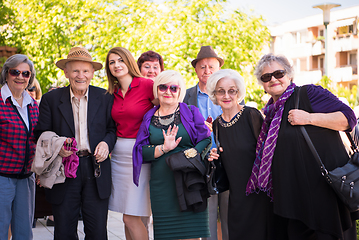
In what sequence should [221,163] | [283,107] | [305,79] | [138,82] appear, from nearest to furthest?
1. [283,107]
2. [221,163]
3. [138,82]
4. [305,79]

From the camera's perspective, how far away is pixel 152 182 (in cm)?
406

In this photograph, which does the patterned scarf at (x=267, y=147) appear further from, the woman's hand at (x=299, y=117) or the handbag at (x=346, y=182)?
the handbag at (x=346, y=182)

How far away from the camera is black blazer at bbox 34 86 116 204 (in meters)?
4.07

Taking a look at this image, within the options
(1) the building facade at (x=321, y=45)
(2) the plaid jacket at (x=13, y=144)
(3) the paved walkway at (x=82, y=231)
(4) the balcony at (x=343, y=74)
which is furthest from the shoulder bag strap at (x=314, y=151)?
(4) the balcony at (x=343, y=74)

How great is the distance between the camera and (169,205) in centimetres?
397

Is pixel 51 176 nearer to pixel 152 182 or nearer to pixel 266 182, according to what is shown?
pixel 152 182

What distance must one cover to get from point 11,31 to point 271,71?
32.8 feet

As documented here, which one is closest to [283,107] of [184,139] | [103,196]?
[184,139]

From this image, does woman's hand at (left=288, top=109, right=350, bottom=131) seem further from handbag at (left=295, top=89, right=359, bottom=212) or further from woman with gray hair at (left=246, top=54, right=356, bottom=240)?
handbag at (left=295, top=89, right=359, bottom=212)

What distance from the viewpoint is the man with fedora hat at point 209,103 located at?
441 cm

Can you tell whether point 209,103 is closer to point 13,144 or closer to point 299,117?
point 299,117

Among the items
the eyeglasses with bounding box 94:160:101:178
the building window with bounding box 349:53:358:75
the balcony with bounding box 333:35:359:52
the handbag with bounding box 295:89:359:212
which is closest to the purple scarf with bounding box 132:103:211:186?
the eyeglasses with bounding box 94:160:101:178

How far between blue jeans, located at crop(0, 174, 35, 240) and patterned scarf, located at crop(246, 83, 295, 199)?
7.72ft

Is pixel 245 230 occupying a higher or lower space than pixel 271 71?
lower
